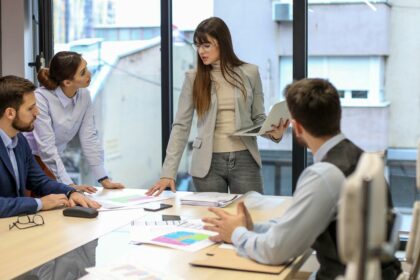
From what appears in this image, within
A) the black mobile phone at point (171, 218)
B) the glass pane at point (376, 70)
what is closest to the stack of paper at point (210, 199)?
the black mobile phone at point (171, 218)

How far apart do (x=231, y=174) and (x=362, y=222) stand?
73.3 inches

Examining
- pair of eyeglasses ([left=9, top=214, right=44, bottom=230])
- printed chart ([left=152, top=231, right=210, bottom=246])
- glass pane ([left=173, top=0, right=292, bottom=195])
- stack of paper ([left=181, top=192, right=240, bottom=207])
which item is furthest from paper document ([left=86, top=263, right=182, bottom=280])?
glass pane ([left=173, top=0, right=292, bottom=195])

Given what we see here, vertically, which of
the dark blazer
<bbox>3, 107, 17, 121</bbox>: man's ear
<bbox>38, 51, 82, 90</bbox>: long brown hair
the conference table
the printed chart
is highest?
<bbox>38, 51, 82, 90</bbox>: long brown hair

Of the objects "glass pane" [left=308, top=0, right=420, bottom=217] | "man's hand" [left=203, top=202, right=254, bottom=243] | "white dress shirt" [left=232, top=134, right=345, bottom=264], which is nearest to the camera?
"white dress shirt" [left=232, top=134, right=345, bottom=264]

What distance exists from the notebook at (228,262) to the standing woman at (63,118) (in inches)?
47.7

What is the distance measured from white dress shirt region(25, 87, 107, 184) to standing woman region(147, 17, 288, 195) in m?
0.46

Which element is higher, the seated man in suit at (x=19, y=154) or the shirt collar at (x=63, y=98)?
the shirt collar at (x=63, y=98)

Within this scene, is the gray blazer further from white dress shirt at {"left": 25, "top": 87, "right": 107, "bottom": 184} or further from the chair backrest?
the chair backrest

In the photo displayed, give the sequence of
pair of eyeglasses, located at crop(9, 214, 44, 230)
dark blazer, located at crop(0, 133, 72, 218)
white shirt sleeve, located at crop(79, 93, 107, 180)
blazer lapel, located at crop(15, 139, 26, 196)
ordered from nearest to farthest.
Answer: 1. pair of eyeglasses, located at crop(9, 214, 44, 230)
2. dark blazer, located at crop(0, 133, 72, 218)
3. blazer lapel, located at crop(15, 139, 26, 196)
4. white shirt sleeve, located at crop(79, 93, 107, 180)

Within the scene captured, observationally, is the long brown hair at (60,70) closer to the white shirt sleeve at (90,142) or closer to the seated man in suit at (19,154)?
the white shirt sleeve at (90,142)

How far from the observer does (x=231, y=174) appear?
292 cm

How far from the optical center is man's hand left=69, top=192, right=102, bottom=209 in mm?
2518

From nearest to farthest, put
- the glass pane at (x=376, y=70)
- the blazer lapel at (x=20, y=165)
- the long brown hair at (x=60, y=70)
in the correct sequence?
the blazer lapel at (x=20, y=165)
the long brown hair at (x=60, y=70)
the glass pane at (x=376, y=70)

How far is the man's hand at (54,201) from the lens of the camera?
2.50 m
